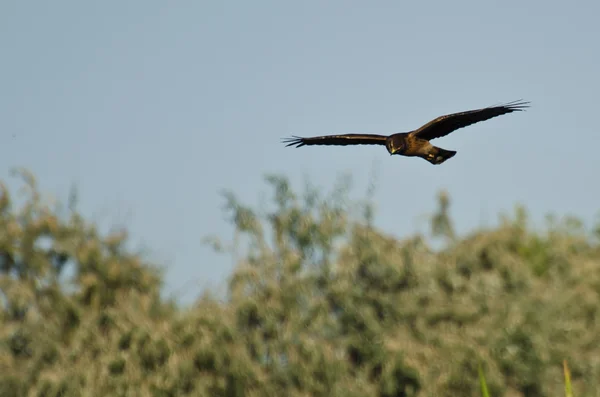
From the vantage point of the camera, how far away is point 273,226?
1088 inches

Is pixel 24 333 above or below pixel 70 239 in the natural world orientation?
below

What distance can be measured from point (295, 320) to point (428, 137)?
1582 centimetres

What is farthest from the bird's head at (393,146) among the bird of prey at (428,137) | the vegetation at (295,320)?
the vegetation at (295,320)

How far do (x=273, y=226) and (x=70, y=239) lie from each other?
4.68 meters

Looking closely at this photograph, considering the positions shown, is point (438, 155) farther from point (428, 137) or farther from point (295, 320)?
point (295, 320)

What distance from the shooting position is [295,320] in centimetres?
2641

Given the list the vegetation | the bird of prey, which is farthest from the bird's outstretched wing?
the vegetation

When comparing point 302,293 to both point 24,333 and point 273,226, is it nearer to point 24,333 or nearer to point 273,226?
point 273,226

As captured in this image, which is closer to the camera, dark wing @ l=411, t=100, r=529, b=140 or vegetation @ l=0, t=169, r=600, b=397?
dark wing @ l=411, t=100, r=529, b=140

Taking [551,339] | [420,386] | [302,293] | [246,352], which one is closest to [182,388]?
[246,352]

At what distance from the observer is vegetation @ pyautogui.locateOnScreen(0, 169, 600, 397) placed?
25.7 metres

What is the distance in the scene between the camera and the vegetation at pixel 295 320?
25703 millimetres

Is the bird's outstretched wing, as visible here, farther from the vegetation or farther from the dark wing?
the vegetation

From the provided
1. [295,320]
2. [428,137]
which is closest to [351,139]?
[428,137]
